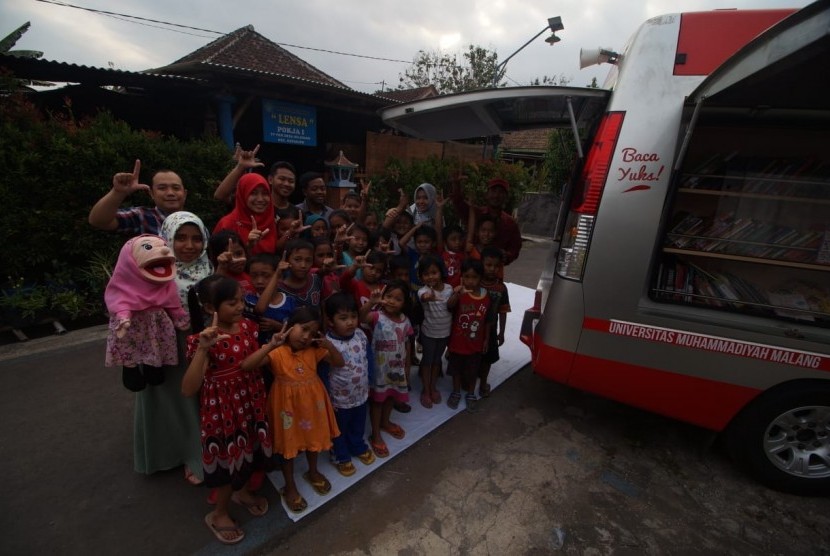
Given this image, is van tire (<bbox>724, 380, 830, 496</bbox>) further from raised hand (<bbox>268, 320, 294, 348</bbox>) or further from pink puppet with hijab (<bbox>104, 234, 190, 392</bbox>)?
pink puppet with hijab (<bbox>104, 234, 190, 392</bbox>)

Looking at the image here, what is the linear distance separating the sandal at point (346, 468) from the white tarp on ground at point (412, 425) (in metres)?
0.02

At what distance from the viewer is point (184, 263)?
6.70 feet

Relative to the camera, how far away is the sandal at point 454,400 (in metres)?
3.17

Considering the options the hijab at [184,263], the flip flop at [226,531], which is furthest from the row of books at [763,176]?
the flip flop at [226,531]

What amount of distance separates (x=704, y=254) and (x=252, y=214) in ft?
9.78

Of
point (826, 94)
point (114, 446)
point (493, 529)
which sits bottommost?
point (114, 446)

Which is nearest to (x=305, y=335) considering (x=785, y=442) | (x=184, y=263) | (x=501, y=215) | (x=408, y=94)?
(x=184, y=263)

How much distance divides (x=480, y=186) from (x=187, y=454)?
9.06 metres

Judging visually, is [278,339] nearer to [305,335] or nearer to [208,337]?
[305,335]

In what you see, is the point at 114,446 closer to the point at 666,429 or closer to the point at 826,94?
the point at 666,429

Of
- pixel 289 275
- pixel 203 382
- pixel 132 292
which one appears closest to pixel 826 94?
pixel 289 275

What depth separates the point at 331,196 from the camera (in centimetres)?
751

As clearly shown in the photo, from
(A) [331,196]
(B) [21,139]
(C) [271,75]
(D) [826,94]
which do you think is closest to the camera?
(D) [826,94]

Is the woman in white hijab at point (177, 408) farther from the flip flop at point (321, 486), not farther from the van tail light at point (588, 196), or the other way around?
the van tail light at point (588, 196)
